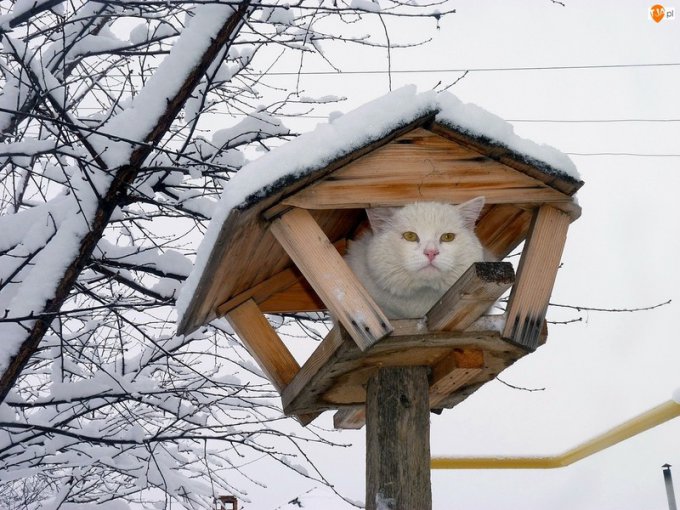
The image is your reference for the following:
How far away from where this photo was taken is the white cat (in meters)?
2.51

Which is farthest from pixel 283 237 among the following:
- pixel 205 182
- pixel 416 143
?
pixel 205 182

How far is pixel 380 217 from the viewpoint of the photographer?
104 inches

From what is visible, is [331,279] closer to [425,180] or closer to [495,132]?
[425,180]

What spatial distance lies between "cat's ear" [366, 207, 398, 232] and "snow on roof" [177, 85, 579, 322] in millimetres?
343

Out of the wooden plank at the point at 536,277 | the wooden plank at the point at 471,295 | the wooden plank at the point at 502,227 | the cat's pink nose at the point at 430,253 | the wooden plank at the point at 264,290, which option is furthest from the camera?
the wooden plank at the point at 264,290

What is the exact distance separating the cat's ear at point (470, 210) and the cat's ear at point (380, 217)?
0.23 meters

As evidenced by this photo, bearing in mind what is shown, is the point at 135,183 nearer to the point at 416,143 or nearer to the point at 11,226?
the point at 11,226

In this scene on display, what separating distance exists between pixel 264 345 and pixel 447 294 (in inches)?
44.1

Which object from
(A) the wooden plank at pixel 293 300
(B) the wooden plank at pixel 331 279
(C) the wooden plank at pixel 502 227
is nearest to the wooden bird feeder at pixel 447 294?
(B) the wooden plank at pixel 331 279

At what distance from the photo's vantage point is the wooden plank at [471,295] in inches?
79.5

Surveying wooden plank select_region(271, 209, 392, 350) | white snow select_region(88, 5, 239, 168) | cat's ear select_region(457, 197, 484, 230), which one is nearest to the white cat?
cat's ear select_region(457, 197, 484, 230)

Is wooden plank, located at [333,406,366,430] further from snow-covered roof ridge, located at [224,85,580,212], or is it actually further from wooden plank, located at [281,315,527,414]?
snow-covered roof ridge, located at [224,85,580,212]

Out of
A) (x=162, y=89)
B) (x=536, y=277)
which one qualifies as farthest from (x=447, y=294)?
(x=162, y=89)

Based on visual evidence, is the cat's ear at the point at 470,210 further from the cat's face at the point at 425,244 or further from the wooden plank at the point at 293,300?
the wooden plank at the point at 293,300
